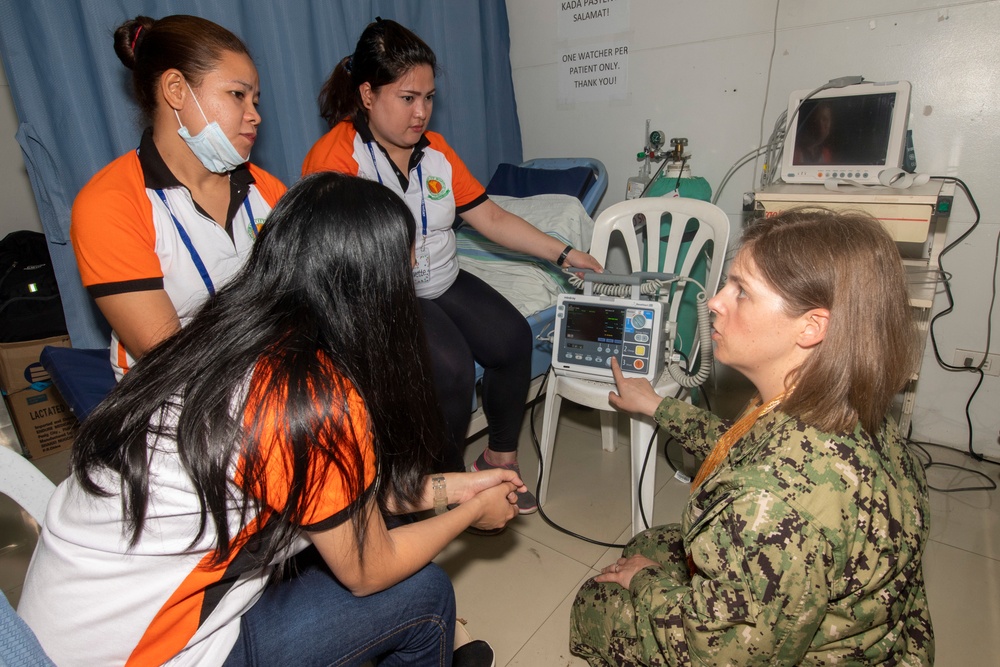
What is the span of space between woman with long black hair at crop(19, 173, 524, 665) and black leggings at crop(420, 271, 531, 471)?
0.71 meters

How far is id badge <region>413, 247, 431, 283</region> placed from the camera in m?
1.79

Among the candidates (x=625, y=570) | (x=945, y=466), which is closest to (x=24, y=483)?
(x=625, y=570)

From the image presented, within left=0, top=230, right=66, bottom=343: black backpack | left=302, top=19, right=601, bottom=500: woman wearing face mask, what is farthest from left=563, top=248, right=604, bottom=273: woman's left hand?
left=0, top=230, right=66, bottom=343: black backpack

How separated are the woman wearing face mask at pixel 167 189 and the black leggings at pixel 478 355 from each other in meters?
0.62

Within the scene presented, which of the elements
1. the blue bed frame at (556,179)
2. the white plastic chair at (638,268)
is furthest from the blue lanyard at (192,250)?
the blue bed frame at (556,179)

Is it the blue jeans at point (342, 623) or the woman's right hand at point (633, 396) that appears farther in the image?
the woman's right hand at point (633, 396)

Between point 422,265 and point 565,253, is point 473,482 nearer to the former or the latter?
point 422,265

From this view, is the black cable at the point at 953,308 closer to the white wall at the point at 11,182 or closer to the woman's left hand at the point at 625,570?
the woman's left hand at the point at 625,570

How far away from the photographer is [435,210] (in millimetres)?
1841

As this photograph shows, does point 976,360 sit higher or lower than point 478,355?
lower

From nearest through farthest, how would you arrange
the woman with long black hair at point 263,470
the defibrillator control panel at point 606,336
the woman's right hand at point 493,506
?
the woman with long black hair at point 263,470 < the woman's right hand at point 493,506 < the defibrillator control panel at point 606,336

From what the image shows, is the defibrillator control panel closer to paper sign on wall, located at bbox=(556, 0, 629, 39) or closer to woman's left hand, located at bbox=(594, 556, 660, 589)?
woman's left hand, located at bbox=(594, 556, 660, 589)

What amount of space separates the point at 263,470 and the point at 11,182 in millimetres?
2684

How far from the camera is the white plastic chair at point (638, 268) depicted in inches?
63.1
